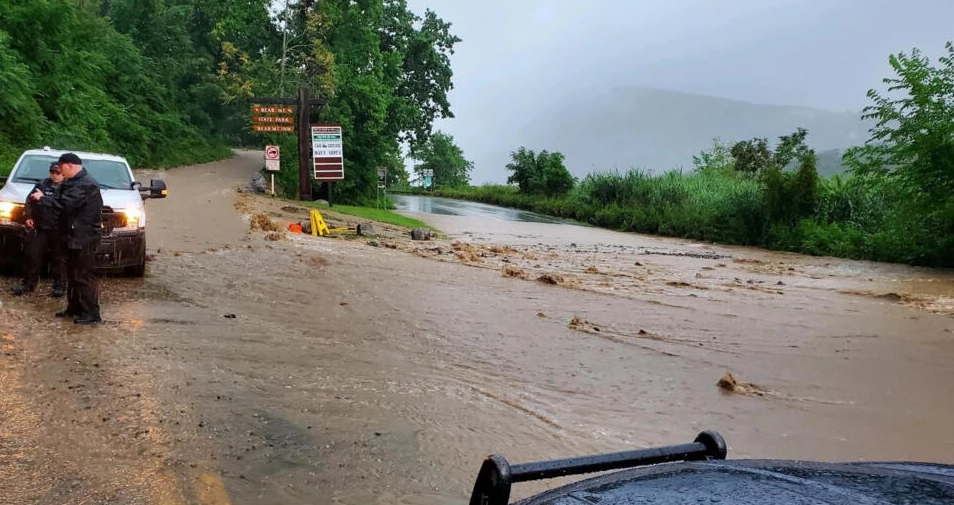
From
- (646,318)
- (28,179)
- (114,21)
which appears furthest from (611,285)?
(114,21)

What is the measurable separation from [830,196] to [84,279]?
24840 millimetres

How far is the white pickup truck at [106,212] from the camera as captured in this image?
8586 millimetres

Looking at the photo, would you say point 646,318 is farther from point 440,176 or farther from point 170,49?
point 440,176

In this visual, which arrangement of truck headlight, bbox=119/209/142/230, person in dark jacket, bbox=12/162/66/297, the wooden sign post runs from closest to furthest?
person in dark jacket, bbox=12/162/66/297 < truck headlight, bbox=119/209/142/230 < the wooden sign post

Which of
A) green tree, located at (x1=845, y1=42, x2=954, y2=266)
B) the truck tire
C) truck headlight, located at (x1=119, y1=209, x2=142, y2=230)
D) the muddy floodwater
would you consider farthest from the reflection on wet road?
truck headlight, located at (x1=119, y1=209, x2=142, y2=230)

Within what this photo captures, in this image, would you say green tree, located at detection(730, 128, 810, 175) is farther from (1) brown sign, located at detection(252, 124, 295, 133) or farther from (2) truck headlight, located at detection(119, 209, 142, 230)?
(2) truck headlight, located at detection(119, 209, 142, 230)

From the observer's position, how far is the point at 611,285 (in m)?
13.6

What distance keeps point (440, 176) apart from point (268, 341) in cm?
7564

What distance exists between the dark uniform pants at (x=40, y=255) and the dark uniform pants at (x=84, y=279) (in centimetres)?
77

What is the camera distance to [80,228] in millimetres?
6902

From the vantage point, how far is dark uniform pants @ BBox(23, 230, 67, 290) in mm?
7848

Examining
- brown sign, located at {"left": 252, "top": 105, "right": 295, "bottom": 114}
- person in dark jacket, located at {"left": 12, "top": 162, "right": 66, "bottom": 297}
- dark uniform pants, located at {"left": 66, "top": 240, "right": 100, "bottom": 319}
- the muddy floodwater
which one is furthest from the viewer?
brown sign, located at {"left": 252, "top": 105, "right": 295, "bottom": 114}

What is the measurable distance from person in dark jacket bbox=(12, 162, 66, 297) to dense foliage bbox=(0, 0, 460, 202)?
1219 centimetres

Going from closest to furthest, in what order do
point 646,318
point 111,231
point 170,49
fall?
point 111,231 < point 646,318 < point 170,49
